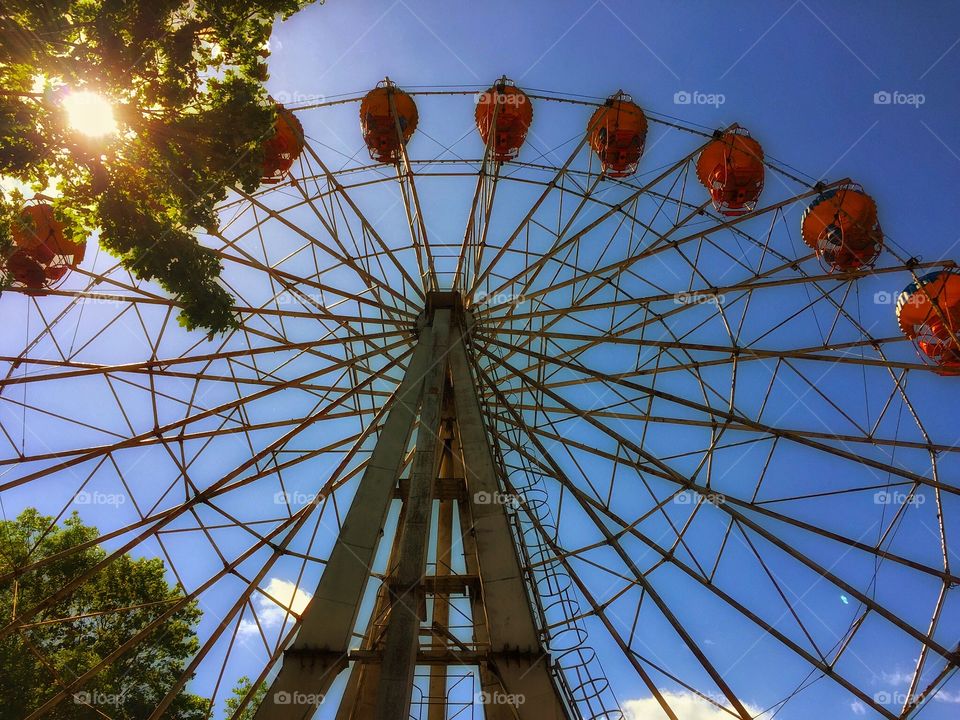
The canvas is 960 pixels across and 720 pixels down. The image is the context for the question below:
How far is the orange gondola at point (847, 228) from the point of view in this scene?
14195 mm

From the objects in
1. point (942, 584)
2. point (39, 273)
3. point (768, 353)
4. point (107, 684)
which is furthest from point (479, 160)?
point (107, 684)

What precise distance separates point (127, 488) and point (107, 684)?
7.87 m

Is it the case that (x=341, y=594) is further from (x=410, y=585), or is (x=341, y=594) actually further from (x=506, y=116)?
(x=506, y=116)

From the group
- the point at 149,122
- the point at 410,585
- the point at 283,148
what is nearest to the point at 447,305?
the point at 283,148

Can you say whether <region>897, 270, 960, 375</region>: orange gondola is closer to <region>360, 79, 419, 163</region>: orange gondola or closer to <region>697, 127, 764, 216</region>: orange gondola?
<region>697, 127, 764, 216</region>: orange gondola

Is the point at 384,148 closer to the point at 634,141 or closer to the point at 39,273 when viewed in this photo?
the point at 634,141

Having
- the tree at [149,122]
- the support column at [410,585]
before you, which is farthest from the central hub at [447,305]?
the tree at [149,122]

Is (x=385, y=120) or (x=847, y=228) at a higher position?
(x=385, y=120)

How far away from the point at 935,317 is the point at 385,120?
14.2 m

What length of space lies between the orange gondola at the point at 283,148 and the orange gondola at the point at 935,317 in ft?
49.3

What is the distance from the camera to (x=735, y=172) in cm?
1569

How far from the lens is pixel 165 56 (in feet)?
27.0

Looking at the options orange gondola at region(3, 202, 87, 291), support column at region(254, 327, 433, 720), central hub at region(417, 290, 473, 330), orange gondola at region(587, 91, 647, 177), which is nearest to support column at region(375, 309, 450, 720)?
support column at region(254, 327, 433, 720)

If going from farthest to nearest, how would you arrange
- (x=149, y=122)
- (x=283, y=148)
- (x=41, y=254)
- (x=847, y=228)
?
1. (x=283, y=148)
2. (x=847, y=228)
3. (x=41, y=254)
4. (x=149, y=122)
